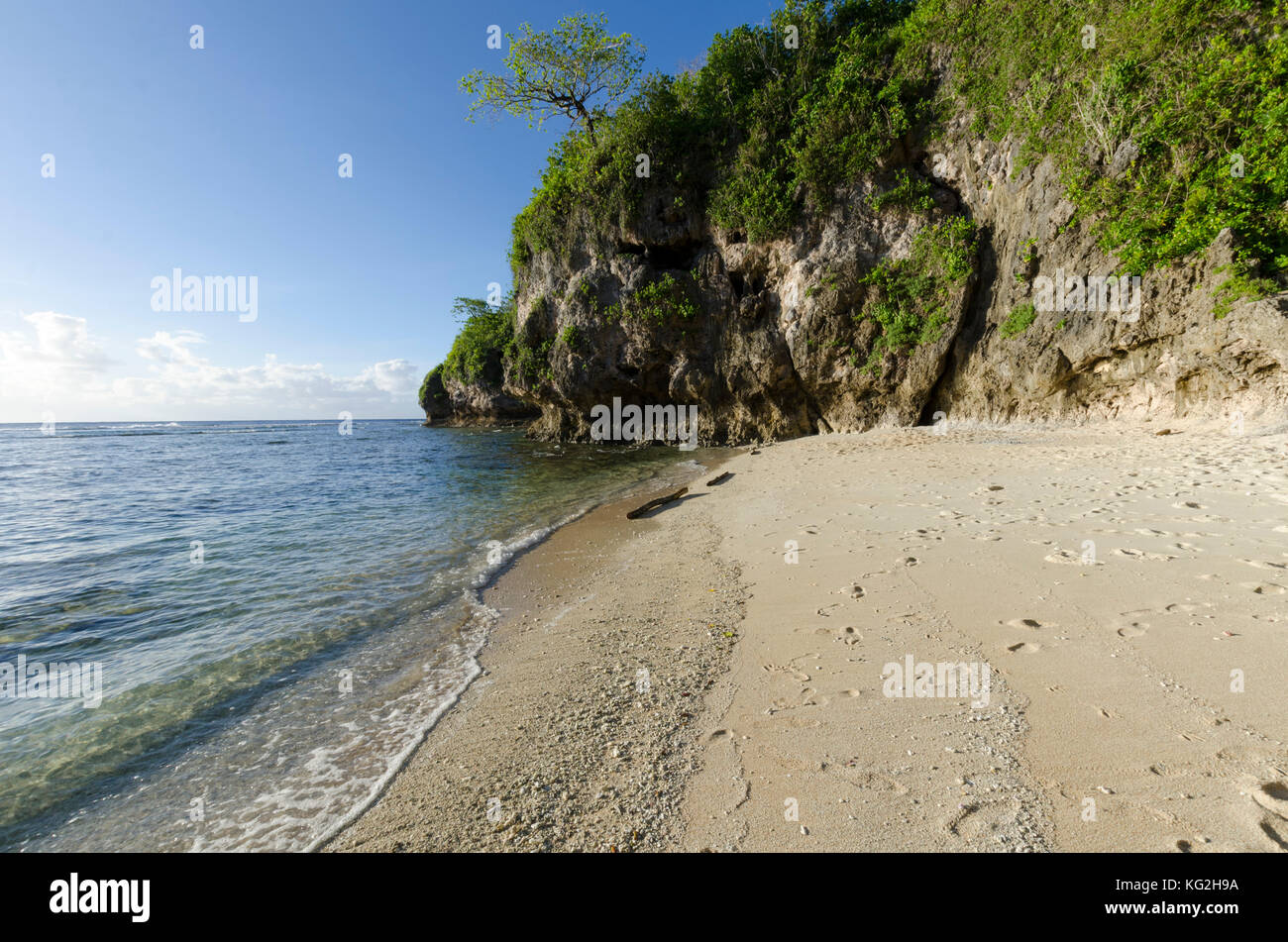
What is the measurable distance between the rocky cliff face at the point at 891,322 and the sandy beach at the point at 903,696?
20.6 ft

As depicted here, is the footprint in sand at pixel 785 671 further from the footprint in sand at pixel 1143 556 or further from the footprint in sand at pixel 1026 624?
the footprint in sand at pixel 1143 556

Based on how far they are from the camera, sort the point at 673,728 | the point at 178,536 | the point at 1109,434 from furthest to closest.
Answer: the point at 1109,434
the point at 178,536
the point at 673,728

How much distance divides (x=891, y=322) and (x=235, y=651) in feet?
67.8

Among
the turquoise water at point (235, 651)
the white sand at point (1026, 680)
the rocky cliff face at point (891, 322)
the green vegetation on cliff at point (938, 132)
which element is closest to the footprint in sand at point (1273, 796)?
the white sand at point (1026, 680)

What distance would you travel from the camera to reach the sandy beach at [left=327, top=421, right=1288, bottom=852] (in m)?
2.38

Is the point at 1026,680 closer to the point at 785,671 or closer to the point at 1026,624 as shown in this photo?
the point at 1026,624

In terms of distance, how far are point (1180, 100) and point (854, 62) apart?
1116 centimetres

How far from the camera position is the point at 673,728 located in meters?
3.44

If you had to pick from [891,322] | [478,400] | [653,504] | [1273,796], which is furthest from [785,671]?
[478,400]

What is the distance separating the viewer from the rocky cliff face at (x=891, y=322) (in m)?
11.6

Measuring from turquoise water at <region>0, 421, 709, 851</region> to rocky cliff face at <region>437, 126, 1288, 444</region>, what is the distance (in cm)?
1308

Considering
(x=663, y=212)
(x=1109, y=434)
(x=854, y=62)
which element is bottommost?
(x=1109, y=434)
